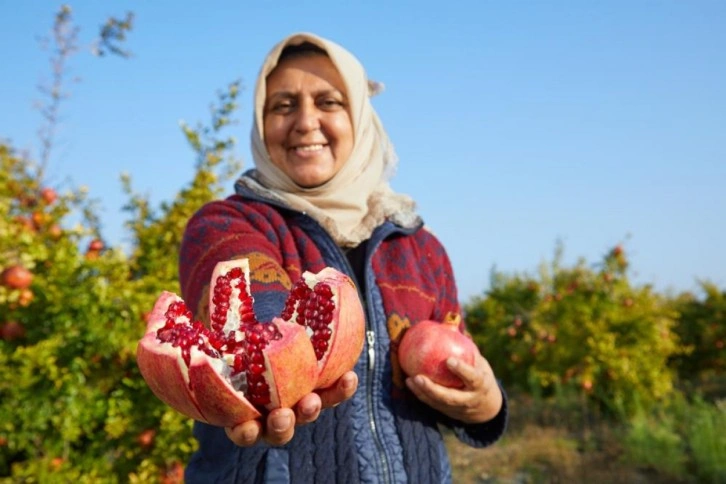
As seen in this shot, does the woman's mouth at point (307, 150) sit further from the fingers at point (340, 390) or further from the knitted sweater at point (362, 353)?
the fingers at point (340, 390)

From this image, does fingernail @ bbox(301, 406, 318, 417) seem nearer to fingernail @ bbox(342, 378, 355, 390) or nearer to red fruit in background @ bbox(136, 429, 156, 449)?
fingernail @ bbox(342, 378, 355, 390)

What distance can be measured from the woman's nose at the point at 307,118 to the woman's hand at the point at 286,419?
92cm

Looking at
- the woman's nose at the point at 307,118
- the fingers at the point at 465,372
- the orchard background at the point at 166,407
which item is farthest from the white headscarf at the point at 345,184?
the orchard background at the point at 166,407

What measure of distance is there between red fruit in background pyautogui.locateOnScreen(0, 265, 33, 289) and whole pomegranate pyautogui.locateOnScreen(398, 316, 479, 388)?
2.35 m

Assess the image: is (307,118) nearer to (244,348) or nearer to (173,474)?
(244,348)

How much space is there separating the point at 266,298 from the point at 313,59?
0.92m

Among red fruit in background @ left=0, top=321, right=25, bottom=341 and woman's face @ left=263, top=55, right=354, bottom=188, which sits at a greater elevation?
woman's face @ left=263, top=55, right=354, bottom=188

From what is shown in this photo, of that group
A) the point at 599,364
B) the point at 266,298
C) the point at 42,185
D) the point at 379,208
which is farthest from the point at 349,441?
the point at 599,364

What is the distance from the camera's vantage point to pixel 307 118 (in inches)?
79.0

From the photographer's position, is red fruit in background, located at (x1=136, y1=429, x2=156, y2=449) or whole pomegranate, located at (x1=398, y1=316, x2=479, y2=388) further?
red fruit in background, located at (x1=136, y1=429, x2=156, y2=449)

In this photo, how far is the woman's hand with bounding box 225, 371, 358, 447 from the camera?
3.97ft

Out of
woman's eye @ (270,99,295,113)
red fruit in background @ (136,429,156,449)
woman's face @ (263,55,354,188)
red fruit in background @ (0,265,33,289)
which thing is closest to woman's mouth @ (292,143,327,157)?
woman's face @ (263,55,354,188)

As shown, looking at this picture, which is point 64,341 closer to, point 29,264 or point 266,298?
point 29,264

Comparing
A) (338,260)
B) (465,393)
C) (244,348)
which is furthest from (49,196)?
(244,348)
